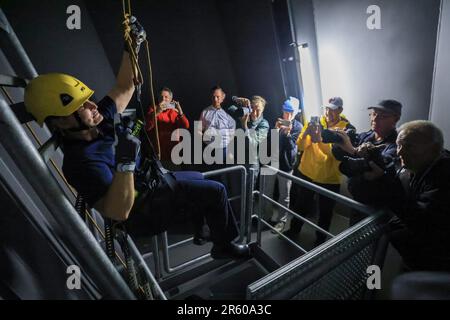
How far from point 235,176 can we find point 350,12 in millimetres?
2810

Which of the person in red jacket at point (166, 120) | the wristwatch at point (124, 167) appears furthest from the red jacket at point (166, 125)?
the wristwatch at point (124, 167)

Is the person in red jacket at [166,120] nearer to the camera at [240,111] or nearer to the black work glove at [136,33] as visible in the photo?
the camera at [240,111]

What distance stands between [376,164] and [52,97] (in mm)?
2017

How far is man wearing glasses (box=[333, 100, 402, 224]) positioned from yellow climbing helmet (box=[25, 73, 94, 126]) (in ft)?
5.90

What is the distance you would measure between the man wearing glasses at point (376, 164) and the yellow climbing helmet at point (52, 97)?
180 centimetres

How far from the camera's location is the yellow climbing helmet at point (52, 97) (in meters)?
1.20

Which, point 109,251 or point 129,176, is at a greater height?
point 129,176

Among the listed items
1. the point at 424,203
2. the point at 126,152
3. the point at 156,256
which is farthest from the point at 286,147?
the point at 126,152

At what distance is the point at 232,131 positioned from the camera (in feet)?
11.4

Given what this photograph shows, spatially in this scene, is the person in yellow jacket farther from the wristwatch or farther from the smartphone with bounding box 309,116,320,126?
the wristwatch

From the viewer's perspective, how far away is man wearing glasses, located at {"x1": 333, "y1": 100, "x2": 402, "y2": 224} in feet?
4.62

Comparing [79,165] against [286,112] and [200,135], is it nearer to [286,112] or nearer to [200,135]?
[200,135]
